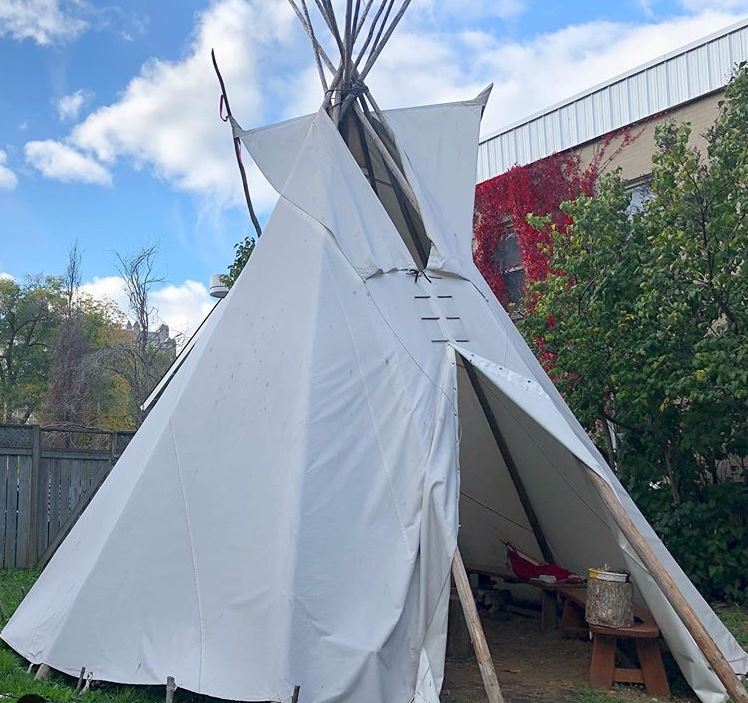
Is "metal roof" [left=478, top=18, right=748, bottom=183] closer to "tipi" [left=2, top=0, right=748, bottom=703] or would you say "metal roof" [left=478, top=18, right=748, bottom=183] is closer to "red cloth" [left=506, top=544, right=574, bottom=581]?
"tipi" [left=2, top=0, right=748, bottom=703]

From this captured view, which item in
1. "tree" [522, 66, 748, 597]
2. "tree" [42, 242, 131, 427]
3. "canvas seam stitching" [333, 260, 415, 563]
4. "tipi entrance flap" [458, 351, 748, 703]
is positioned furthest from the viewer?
"tree" [42, 242, 131, 427]

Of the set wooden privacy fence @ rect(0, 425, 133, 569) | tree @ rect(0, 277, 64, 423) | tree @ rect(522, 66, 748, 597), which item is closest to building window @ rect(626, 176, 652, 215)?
tree @ rect(522, 66, 748, 597)

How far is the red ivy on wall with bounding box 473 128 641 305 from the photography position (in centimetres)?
1170

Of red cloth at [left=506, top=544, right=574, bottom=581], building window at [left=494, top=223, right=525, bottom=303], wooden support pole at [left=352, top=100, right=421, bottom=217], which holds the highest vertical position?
building window at [left=494, top=223, right=525, bottom=303]

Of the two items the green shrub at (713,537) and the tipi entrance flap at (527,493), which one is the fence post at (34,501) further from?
the green shrub at (713,537)

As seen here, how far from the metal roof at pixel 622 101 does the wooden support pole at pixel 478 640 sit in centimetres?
759

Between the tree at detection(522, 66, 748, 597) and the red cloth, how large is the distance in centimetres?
175

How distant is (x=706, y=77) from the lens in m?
10.2

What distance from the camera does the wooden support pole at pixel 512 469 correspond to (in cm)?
682

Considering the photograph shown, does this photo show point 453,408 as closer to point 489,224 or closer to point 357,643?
point 357,643

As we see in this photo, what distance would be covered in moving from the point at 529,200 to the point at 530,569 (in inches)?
254

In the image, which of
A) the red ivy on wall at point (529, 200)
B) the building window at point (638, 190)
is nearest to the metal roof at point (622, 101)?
the red ivy on wall at point (529, 200)

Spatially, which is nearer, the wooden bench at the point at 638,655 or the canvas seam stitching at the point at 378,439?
the canvas seam stitching at the point at 378,439

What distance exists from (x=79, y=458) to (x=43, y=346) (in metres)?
20.2
